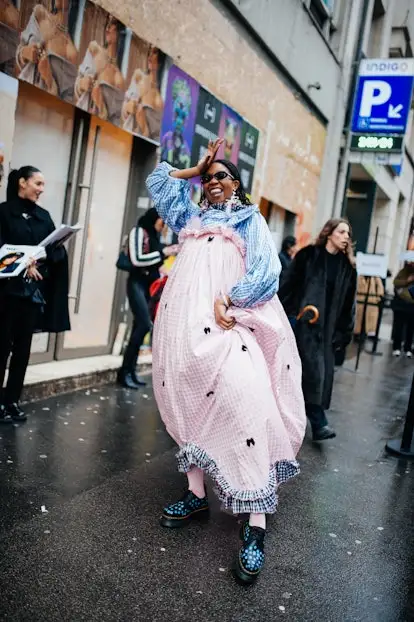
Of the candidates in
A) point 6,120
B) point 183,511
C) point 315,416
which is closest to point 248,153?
point 6,120

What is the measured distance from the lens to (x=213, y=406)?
10.1 ft

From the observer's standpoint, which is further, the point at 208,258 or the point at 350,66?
the point at 350,66

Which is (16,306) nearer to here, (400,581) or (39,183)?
(39,183)

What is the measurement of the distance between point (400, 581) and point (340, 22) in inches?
518

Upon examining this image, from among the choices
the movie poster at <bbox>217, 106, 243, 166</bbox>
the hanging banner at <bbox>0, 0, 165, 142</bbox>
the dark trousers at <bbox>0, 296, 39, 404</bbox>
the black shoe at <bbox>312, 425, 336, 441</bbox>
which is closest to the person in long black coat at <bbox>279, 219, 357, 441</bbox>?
the black shoe at <bbox>312, 425, 336, 441</bbox>

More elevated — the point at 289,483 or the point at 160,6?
the point at 160,6

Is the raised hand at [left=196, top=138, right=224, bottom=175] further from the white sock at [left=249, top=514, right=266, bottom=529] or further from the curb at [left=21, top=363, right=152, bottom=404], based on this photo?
the curb at [left=21, top=363, right=152, bottom=404]

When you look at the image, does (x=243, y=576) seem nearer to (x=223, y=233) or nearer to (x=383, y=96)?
(x=223, y=233)

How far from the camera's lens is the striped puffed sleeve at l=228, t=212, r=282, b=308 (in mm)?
3049

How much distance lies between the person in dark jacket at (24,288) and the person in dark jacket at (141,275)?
1278mm

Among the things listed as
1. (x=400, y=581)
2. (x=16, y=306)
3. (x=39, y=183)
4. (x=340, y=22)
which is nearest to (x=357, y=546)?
(x=400, y=581)

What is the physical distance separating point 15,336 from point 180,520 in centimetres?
217

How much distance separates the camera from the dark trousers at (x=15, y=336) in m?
4.66

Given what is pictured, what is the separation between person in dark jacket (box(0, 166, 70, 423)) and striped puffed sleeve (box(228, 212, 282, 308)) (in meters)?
2.00
